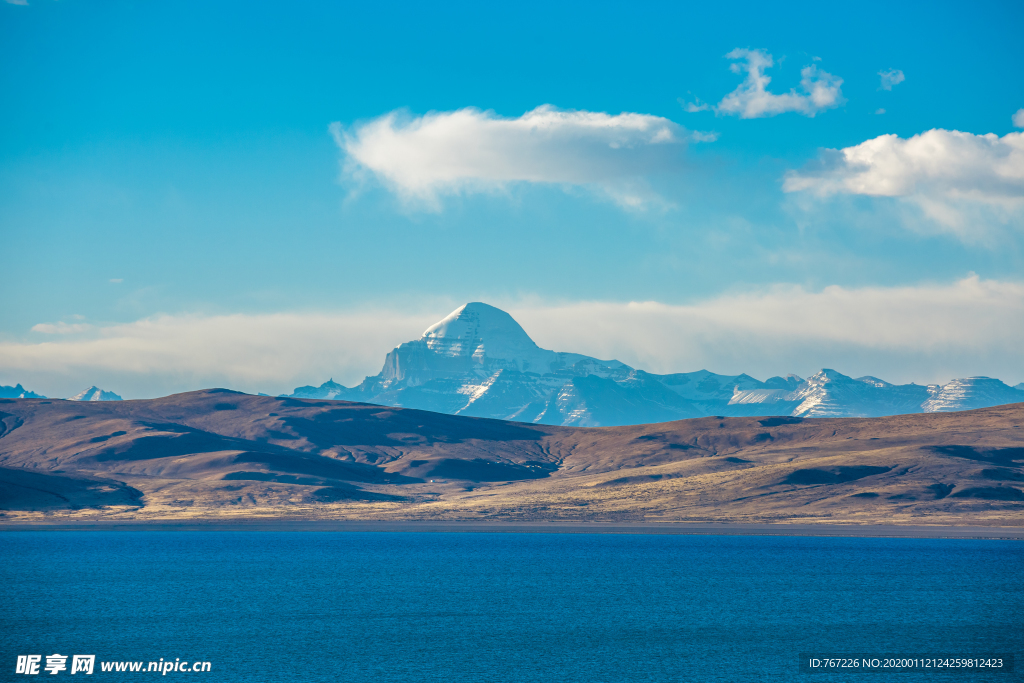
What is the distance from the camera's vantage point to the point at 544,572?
406 ft

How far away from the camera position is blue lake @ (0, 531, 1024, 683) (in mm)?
66500

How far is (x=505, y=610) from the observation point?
9081 centimetres

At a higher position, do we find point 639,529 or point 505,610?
point 505,610

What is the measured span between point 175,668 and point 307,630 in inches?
624

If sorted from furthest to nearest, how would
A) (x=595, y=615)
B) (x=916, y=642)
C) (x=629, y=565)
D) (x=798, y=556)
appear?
(x=798, y=556), (x=629, y=565), (x=595, y=615), (x=916, y=642)

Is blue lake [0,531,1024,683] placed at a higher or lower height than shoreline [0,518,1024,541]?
higher

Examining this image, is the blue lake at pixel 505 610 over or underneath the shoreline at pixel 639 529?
over

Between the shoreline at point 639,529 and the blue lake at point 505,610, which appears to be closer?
the blue lake at point 505,610

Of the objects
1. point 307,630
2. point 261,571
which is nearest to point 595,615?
point 307,630

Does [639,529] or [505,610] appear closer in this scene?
[505,610]

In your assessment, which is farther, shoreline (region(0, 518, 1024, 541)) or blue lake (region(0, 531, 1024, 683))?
shoreline (region(0, 518, 1024, 541))

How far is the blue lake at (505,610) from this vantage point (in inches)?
2618

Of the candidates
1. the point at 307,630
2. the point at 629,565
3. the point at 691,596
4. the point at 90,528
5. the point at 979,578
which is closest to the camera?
the point at 307,630

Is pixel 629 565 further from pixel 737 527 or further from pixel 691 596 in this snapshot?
pixel 737 527
